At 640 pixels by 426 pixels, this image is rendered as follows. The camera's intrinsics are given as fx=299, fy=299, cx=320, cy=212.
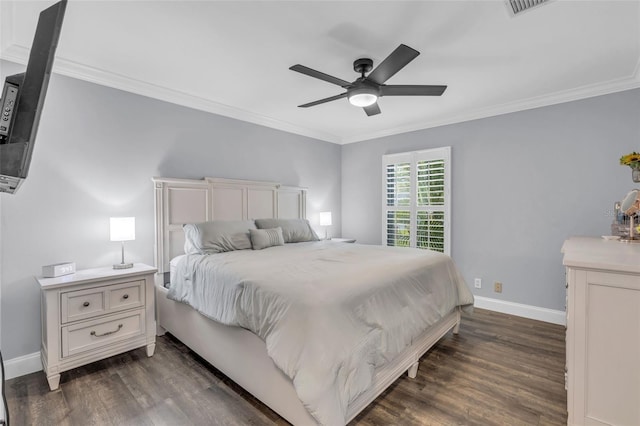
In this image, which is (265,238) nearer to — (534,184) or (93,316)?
(93,316)

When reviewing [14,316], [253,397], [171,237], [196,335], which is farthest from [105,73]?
[253,397]

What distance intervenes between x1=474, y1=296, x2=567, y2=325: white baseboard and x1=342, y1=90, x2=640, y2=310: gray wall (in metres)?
0.07

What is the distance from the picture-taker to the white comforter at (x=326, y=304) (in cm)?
148

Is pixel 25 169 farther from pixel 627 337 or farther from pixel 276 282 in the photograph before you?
pixel 627 337

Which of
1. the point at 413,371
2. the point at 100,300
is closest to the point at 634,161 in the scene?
the point at 413,371

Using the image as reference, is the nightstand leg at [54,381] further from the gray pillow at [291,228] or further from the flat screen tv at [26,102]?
the gray pillow at [291,228]

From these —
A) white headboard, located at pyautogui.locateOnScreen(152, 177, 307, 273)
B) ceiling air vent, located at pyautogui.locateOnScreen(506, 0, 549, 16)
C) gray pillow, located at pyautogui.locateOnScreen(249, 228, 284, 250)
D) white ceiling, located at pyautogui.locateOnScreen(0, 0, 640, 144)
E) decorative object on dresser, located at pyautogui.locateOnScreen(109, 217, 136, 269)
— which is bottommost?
gray pillow, located at pyautogui.locateOnScreen(249, 228, 284, 250)

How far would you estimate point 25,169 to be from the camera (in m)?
0.98

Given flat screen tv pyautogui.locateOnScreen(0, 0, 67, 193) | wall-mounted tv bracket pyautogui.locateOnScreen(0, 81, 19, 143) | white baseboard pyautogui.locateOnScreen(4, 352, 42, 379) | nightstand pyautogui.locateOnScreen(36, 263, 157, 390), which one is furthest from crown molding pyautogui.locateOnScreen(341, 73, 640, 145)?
white baseboard pyautogui.locateOnScreen(4, 352, 42, 379)

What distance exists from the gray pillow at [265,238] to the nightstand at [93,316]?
0.98m

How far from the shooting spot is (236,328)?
1.99 m

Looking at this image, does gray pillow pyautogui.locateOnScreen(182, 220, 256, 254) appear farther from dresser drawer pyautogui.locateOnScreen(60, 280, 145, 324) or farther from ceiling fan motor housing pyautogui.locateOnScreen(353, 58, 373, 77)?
ceiling fan motor housing pyautogui.locateOnScreen(353, 58, 373, 77)

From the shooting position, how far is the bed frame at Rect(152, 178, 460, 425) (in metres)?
1.76

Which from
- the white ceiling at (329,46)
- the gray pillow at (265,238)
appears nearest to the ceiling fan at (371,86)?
the white ceiling at (329,46)
